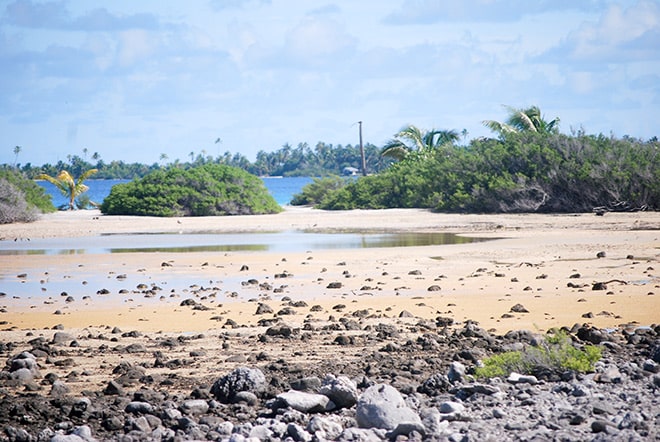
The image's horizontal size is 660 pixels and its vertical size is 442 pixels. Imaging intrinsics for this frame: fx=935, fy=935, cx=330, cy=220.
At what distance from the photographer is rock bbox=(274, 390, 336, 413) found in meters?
7.57

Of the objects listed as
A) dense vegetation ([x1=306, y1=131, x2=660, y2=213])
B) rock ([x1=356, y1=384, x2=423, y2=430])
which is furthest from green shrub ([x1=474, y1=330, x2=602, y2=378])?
dense vegetation ([x1=306, y1=131, x2=660, y2=213])

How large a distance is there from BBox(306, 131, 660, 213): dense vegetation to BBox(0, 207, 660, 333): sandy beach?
20.4ft

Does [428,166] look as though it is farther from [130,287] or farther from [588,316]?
[588,316]

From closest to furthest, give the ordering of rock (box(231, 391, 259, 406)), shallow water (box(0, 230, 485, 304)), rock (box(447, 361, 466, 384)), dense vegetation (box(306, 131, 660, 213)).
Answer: rock (box(231, 391, 259, 406)) < rock (box(447, 361, 466, 384)) < shallow water (box(0, 230, 485, 304)) < dense vegetation (box(306, 131, 660, 213))

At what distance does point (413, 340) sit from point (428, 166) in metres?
34.4

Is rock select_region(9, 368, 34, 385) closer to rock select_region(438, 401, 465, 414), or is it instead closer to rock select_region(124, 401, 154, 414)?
rock select_region(124, 401, 154, 414)

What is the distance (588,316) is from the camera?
1225 centimetres

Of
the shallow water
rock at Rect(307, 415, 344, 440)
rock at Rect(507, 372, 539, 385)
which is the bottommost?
rock at Rect(307, 415, 344, 440)

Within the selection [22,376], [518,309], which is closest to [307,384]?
[22,376]

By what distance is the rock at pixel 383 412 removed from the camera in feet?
23.1

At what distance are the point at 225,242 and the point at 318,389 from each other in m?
20.7

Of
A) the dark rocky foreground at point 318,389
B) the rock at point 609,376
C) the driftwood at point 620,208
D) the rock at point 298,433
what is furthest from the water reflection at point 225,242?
the rock at point 298,433

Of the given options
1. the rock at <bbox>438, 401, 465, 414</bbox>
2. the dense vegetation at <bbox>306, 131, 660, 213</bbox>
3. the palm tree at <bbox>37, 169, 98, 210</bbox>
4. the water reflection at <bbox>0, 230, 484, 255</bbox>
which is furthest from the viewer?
the palm tree at <bbox>37, 169, 98, 210</bbox>

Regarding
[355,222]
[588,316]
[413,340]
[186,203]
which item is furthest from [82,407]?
[186,203]
